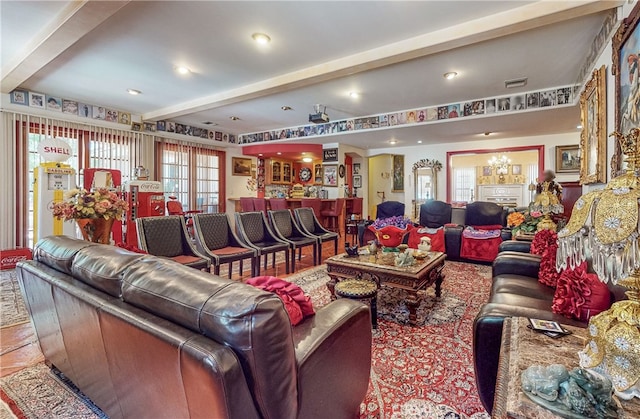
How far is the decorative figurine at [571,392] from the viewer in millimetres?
667

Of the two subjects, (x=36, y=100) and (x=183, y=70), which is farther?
(x=36, y=100)

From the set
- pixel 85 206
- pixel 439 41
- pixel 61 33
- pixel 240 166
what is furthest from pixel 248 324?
pixel 240 166

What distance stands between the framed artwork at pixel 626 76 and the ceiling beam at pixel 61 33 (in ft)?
11.6

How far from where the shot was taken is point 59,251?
5.10 feet

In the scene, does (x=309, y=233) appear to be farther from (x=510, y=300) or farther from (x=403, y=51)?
(x=510, y=300)

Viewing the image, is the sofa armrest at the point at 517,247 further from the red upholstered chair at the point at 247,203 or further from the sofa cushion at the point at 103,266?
the red upholstered chair at the point at 247,203

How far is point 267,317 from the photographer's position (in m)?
0.80

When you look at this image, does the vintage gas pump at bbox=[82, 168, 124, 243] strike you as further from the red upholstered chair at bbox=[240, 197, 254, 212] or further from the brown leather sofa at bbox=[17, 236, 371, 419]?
the brown leather sofa at bbox=[17, 236, 371, 419]

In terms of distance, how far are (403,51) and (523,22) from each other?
1004 millimetres

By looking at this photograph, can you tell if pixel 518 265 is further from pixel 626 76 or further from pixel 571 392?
pixel 571 392

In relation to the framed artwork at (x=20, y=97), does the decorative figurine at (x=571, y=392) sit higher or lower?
lower

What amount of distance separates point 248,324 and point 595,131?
3.46 metres

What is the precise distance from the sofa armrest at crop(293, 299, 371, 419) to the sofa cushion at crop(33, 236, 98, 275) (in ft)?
3.93

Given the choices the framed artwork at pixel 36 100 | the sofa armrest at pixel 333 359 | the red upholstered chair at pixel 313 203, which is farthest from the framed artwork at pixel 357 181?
the sofa armrest at pixel 333 359
